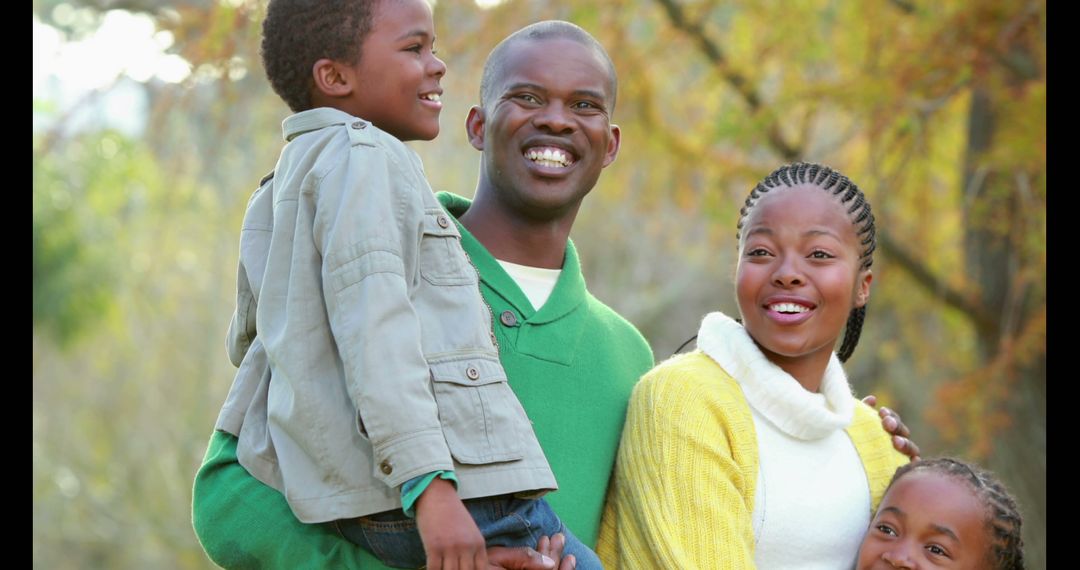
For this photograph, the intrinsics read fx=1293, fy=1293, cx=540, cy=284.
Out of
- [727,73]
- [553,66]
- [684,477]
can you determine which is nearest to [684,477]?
[684,477]

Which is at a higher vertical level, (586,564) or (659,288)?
(659,288)

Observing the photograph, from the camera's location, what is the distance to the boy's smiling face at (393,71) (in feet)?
7.69

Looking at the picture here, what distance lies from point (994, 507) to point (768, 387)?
512 millimetres

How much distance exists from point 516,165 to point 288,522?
0.89 meters

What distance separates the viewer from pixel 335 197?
81.7 inches

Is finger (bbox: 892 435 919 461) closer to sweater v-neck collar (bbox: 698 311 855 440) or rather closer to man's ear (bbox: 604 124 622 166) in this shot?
sweater v-neck collar (bbox: 698 311 855 440)

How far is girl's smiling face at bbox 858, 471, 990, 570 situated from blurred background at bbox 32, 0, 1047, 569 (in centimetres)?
211

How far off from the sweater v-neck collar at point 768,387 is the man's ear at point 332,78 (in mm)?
897

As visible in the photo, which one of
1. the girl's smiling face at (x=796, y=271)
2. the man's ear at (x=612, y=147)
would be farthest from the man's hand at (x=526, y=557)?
the man's ear at (x=612, y=147)

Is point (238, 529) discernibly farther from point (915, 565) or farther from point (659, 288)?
point (659, 288)

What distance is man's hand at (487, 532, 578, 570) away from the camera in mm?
2057

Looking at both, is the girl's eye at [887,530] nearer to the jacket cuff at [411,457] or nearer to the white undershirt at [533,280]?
→ the white undershirt at [533,280]

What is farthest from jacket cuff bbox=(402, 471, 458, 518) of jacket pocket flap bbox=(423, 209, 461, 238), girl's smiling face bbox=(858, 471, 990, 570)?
girl's smiling face bbox=(858, 471, 990, 570)

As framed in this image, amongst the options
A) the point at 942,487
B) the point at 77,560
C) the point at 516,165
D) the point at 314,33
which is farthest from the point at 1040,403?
the point at 77,560
